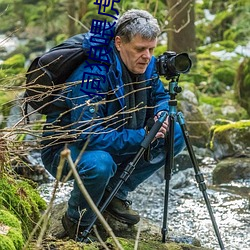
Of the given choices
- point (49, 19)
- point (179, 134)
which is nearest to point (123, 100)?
point (179, 134)

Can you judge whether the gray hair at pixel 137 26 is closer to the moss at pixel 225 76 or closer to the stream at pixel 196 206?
the stream at pixel 196 206

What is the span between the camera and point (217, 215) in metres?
5.35

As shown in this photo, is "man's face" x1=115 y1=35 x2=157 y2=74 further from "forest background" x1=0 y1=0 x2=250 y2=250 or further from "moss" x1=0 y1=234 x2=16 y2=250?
"forest background" x1=0 y1=0 x2=250 y2=250

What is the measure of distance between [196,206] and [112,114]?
2.40 metres

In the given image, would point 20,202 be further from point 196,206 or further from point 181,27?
point 181,27

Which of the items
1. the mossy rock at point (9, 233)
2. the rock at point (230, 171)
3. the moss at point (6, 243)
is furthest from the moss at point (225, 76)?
the moss at point (6, 243)

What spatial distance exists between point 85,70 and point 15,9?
13.3 metres

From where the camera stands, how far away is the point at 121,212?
3867mm

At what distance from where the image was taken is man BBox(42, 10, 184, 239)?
11.1 ft

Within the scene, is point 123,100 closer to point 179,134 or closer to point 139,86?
point 139,86

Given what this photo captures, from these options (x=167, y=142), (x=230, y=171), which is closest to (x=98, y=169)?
(x=167, y=142)

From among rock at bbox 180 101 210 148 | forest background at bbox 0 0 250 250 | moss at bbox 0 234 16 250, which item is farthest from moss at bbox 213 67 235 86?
moss at bbox 0 234 16 250

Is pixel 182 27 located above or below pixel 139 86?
below

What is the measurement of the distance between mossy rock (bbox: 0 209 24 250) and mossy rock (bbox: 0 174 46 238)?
9.9 inches
